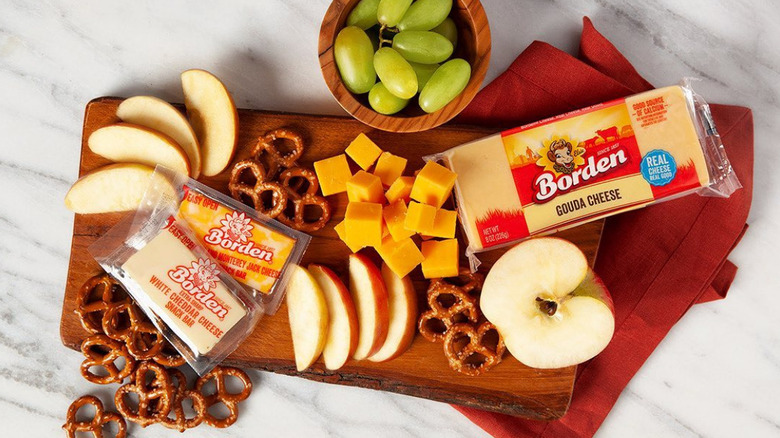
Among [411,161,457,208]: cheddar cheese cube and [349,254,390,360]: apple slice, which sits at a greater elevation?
[411,161,457,208]: cheddar cheese cube

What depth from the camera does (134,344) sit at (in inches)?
64.2

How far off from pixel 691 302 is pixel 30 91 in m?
1.83

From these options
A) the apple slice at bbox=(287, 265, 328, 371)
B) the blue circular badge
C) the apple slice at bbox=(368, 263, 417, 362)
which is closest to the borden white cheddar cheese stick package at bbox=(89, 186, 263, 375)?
the apple slice at bbox=(287, 265, 328, 371)

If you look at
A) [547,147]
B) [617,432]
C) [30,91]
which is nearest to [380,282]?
[547,147]

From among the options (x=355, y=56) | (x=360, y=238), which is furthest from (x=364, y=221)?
(x=355, y=56)

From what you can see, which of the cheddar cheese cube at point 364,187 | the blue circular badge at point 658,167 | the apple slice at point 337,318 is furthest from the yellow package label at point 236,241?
the blue circular badge at point 658,167

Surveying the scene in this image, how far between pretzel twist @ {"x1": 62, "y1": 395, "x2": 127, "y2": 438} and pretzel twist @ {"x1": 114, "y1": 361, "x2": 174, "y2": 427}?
0.05 meters

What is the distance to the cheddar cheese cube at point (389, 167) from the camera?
151cm

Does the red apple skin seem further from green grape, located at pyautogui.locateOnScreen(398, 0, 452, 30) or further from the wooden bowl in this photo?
green grape, located at pyautogui.locateOnScreen(398, 0, 452, 30)

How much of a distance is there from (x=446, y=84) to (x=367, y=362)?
A: 728mm

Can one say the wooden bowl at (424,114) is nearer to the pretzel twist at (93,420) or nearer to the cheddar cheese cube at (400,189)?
the cheddar cheese cube at (400,189)

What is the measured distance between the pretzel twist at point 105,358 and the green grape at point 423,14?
109 centimetres

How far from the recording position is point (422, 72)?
139 cm

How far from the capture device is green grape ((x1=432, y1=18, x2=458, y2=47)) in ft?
4.70
